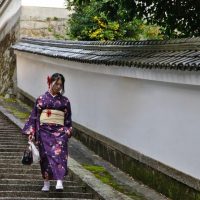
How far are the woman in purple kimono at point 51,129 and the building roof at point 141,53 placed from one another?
4.18 feet

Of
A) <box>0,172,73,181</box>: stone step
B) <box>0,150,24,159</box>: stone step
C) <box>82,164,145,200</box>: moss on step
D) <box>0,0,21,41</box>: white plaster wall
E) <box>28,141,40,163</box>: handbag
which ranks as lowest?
<box>82,164,145,200</box>: moss on step

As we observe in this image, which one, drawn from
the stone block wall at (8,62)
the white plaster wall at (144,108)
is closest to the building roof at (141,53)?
the white plaster wall at (144,108)

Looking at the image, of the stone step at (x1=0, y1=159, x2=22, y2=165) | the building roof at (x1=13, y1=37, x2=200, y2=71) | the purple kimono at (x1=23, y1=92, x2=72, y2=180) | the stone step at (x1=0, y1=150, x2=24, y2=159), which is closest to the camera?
the building roof at (x1=13, y1=37, x2=200, y2=71)

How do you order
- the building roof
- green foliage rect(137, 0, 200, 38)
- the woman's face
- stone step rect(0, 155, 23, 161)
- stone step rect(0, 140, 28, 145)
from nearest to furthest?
the building roof, the woman's face, stone step rect(0, 155, 23, 161), green foliage rect(137, 0, 200, 38), stone step rect(0, 140, 28, 145)

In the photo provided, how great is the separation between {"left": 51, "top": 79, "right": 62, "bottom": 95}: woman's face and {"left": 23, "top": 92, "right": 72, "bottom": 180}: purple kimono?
0.25 feet

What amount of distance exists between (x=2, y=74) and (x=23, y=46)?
480cm

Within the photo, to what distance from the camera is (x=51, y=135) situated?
7.41 meters

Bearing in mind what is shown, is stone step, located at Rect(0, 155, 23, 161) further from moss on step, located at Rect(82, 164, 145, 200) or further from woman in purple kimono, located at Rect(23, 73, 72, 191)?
woman in purple kimono, located at Rect(23, 73, 72, 191)

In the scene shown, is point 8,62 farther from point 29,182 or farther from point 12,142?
point 29,182

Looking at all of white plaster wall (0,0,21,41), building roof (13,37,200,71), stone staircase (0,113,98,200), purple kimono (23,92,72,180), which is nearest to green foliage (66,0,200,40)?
building roof (13,37,200,71)

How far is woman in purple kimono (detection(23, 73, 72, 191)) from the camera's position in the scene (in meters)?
7.32

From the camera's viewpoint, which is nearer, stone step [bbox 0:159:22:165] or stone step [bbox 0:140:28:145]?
stone step [bbox 0:159:22:165]

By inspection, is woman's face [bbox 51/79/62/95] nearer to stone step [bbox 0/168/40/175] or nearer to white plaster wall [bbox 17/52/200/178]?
white plaster wall [bbox 17/52/200/178]

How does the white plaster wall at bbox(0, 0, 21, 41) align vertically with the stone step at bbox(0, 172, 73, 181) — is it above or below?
above
